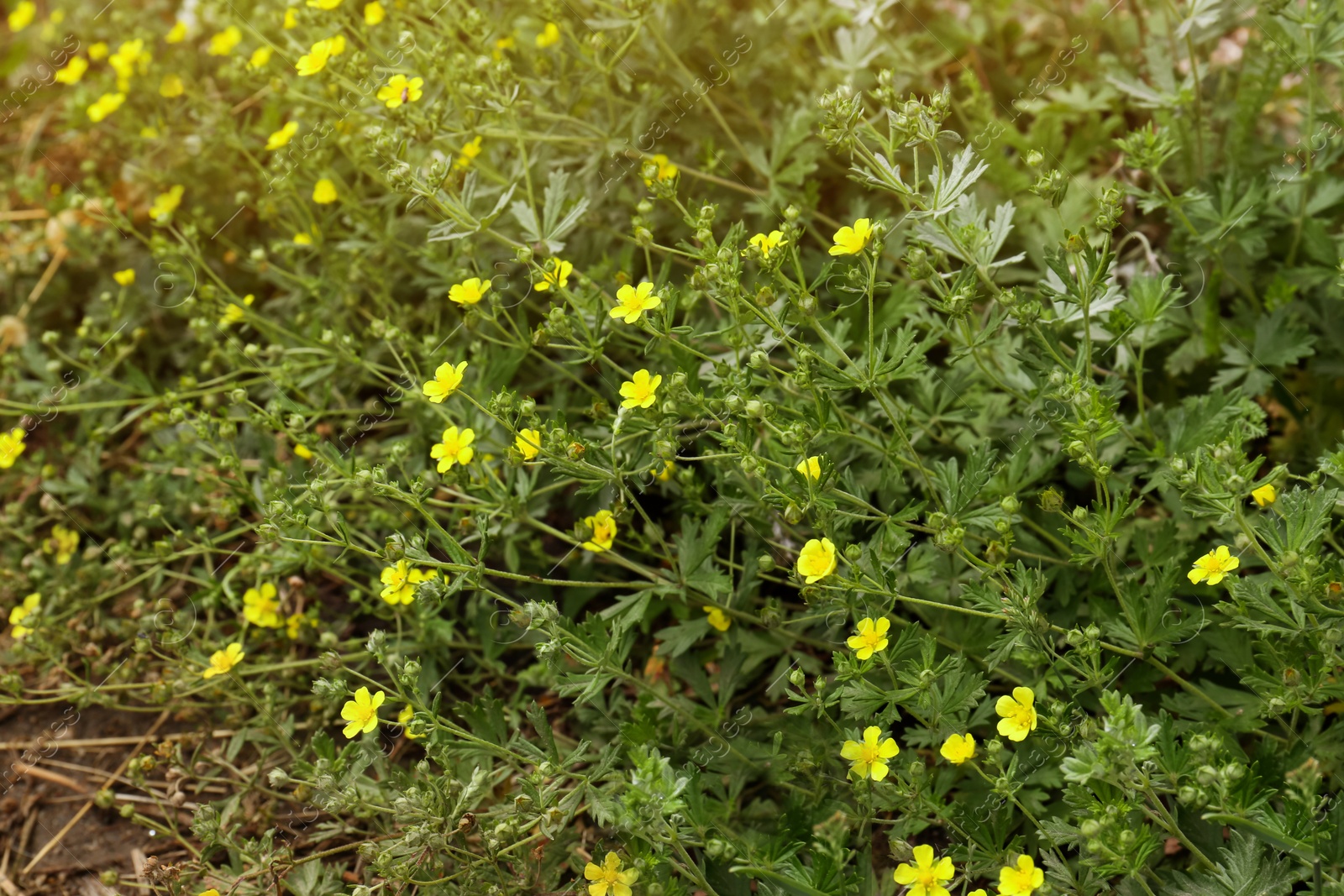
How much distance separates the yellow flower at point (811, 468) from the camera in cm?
220

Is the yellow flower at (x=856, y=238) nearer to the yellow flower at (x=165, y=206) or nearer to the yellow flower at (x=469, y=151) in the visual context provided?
the yellow flower at (x=469, y=151)

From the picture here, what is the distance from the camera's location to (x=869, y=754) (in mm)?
2170

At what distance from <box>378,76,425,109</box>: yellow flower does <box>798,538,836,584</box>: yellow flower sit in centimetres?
152

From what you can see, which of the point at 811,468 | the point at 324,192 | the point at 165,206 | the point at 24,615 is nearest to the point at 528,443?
the point at 811,468

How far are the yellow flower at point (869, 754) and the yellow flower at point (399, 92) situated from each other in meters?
1.87

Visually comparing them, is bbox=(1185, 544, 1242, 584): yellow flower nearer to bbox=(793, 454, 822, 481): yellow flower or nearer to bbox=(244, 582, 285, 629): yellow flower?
bbox=(793, 454, 822, 481): yellow flower

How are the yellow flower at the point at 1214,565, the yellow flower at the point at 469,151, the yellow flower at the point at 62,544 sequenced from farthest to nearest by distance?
the yellow flower at the point at 62,544 < the yellow flower at the point at 469,151 < the yellow flower at the point at 1214,565

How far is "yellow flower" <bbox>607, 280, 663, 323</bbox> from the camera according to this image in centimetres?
229

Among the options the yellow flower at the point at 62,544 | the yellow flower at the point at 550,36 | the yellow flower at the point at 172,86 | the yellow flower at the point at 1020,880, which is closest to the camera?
the yellow flower at the point at 1020,880

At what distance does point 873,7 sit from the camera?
315cm

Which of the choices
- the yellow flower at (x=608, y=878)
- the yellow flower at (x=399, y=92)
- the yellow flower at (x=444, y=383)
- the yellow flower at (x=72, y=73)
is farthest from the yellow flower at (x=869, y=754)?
the yellow flower at (x=72, y=73)

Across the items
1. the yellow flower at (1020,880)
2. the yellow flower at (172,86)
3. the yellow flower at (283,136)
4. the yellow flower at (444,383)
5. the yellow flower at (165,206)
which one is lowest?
the yellow flower at (1020,880)

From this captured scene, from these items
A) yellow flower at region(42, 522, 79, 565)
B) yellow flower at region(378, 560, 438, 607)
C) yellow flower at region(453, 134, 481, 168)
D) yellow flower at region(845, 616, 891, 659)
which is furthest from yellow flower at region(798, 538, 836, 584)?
yellow flower at region(42, 522, 79, 565)

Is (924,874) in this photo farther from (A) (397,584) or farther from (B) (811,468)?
(A) (397,584)
